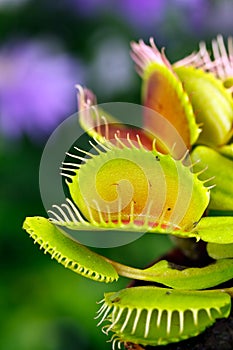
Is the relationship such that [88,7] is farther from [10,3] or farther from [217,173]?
[217,173]

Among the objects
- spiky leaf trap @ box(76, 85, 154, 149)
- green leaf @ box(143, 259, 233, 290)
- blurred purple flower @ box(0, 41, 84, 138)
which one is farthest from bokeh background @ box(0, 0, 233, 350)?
green leaf @ box(143, 259, 233, 290)

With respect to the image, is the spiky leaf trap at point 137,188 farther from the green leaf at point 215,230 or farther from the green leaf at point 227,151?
the green leaf at point 227,151

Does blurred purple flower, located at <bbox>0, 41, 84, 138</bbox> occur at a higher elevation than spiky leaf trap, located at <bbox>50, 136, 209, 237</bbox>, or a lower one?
higher

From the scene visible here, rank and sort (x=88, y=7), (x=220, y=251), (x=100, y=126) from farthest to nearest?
1. (x=88, y=7)
2. (x=100, y=126)
3. (x=220, y=251)

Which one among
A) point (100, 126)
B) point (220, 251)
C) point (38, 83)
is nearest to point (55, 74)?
point (38, 83)

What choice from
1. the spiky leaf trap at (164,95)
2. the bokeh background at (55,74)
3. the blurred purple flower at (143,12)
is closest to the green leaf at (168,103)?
the spiky leaf trap at (164,95)

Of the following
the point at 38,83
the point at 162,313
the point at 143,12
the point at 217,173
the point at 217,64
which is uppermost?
the point at 143,12

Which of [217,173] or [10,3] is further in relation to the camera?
[10,3]

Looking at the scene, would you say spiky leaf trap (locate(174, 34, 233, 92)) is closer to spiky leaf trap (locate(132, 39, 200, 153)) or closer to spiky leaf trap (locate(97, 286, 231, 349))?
spiky leaf trap (locate(132, 39, 200, 153))
